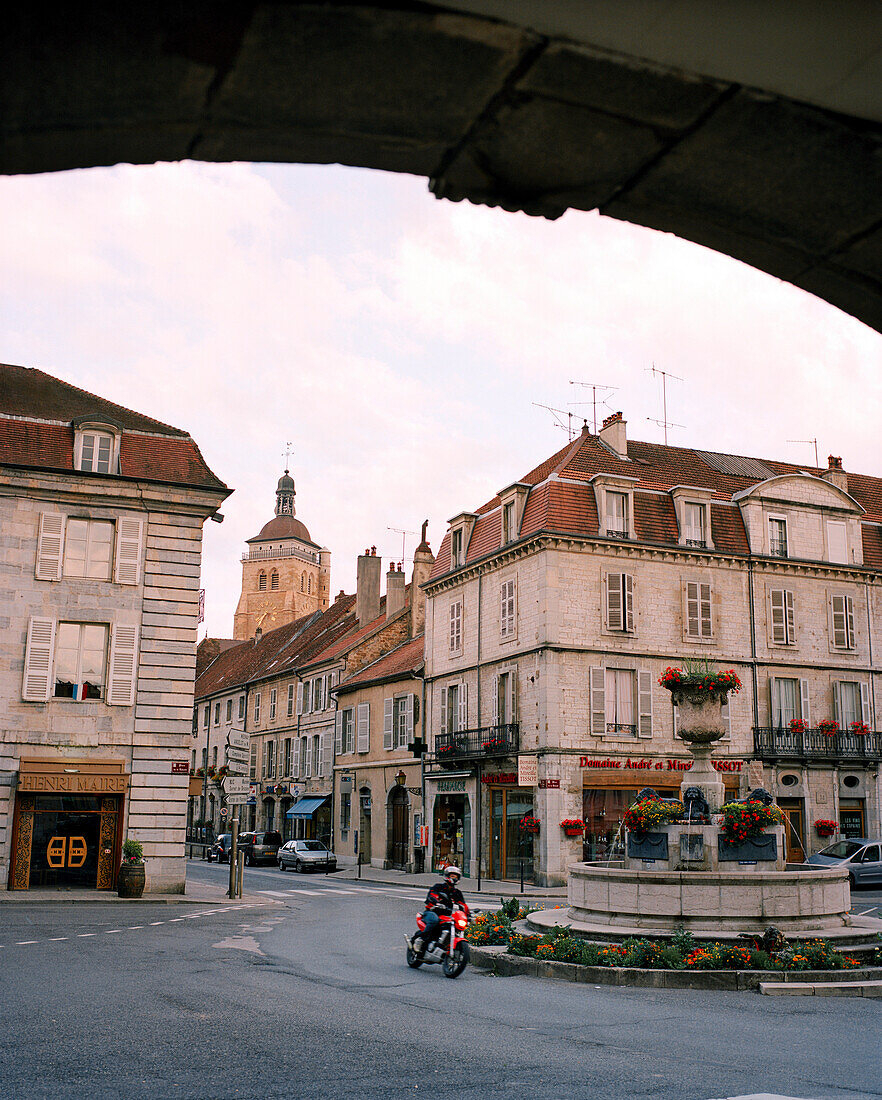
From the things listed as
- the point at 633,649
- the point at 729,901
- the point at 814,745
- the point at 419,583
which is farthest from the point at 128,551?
the point at 814,745

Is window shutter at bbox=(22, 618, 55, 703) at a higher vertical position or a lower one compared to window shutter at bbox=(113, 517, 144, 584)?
lower

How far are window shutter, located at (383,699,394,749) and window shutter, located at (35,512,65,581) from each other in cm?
1946

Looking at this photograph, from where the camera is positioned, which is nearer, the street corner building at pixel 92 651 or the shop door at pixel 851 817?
the street corner building at pixel 92 651

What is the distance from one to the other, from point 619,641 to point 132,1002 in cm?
2399

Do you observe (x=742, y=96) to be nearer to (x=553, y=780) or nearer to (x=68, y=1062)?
(x=68, y=1062)

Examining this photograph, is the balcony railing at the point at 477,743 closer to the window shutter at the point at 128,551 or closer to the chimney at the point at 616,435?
the chimney at the point at 616,435

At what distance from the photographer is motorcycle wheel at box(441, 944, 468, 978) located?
13211 mm

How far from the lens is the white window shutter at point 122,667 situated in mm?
25125

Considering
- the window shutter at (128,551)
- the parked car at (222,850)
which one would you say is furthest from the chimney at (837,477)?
the parked car at (222,850)

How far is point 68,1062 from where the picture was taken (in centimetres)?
802

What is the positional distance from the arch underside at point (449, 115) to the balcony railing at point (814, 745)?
32959 millimetres

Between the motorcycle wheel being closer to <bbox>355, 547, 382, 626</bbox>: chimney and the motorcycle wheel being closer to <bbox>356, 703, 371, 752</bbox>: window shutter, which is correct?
<bbox>356, 703, 371, 752</bbox>: window shutter

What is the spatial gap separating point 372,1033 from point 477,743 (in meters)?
25.9

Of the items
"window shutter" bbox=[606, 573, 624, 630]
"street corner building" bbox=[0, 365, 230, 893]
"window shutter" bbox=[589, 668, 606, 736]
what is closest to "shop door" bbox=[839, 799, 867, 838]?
"window shutter" bbox=[589, 668, 606, 736]
